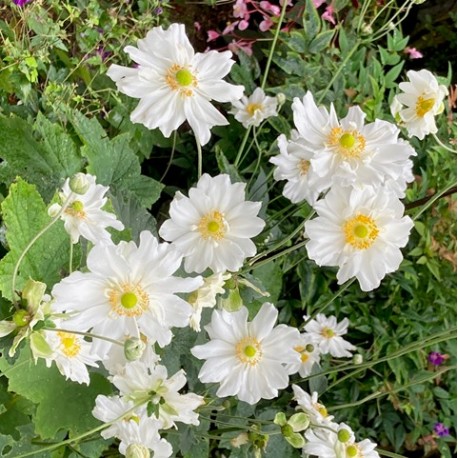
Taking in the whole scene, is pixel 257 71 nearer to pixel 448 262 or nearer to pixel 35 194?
pixel 448 262

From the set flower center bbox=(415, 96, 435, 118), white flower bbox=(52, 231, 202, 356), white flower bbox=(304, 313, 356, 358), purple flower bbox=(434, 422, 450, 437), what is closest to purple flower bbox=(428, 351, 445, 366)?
purple flower bbox=(434, 422, 450, 437)

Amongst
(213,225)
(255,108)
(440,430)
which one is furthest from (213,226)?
(440,430)

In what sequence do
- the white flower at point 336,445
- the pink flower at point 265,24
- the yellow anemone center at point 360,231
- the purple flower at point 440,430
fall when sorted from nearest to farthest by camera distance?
1. the yellow anemone center at point 360,231
2. the white flower at point 336,445
3. the pink flower at point 265,24
4. the purple flower at point 440,430

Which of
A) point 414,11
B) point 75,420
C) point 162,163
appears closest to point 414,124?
point 75,420

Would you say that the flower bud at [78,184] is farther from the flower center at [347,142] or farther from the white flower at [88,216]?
the flower center at [347,142]

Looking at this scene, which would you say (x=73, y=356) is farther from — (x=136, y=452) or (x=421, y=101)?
(x=421, y=101)

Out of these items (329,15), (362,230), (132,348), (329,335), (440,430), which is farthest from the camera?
(440,430)

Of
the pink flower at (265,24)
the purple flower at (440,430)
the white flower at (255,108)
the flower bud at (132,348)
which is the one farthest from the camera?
the purple flower at (440,430)

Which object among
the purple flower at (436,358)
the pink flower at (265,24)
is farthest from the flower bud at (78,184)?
the purple flower at (436,358)

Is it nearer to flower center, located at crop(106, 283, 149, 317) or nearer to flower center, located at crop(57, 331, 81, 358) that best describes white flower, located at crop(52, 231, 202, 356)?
flower center, located at crop(106, 283, 149, 317)
